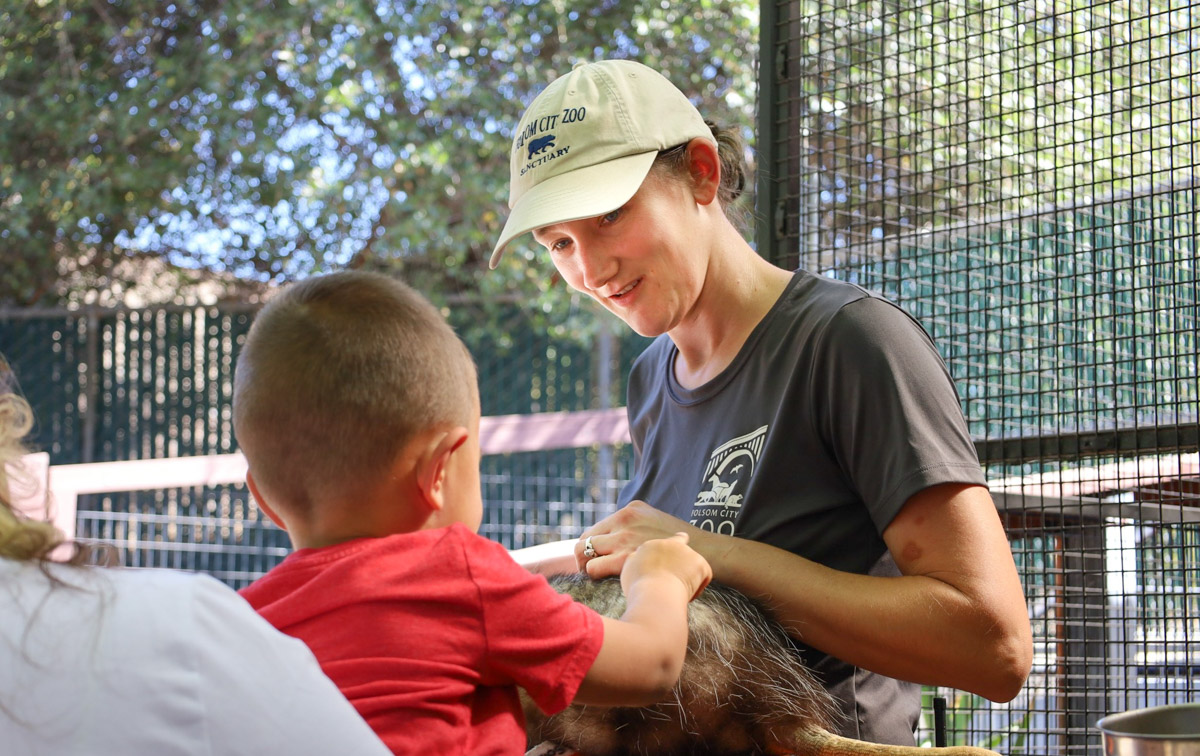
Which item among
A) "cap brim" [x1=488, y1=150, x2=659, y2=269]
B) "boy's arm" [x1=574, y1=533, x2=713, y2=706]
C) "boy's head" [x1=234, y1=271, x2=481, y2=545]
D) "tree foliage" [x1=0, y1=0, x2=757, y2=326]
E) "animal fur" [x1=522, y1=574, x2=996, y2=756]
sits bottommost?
"animal fur" [x1=522, y1=574, x2=996, y2=756]

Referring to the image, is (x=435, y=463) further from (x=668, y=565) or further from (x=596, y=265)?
(x=596, y=265)

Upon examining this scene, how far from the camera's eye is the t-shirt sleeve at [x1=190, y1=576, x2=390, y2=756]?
865mm

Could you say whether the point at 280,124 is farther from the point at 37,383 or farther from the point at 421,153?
the point at 37,383

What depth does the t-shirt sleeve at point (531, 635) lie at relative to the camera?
1111 mm

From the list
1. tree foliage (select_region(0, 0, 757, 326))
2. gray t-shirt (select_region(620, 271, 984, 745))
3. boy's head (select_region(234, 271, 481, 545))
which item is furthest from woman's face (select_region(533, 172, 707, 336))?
tree foliage (select_region(0, 0, 757, 326))

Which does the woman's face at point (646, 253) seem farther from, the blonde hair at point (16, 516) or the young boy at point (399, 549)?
the blonde hair at point (16, 516)

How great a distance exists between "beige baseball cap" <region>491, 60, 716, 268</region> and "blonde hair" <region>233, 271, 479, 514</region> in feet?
2.12

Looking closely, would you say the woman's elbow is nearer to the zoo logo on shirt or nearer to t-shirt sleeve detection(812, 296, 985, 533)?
t-shirt sleeve detection(812, 296, 985, 533)

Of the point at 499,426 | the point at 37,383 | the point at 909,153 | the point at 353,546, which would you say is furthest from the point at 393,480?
the point at 37,383

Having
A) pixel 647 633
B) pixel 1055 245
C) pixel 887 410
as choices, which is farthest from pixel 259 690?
pixel 1055 245

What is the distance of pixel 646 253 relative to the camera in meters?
1.89

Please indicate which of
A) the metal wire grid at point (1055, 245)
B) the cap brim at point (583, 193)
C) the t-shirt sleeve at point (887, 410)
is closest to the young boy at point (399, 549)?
the t-shirt sleeve at point (887, 410)

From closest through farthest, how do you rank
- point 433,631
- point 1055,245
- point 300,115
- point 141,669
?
point 141,669 < point 433,631 < point 1055,245 < point 300,115

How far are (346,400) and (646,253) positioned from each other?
87cm
